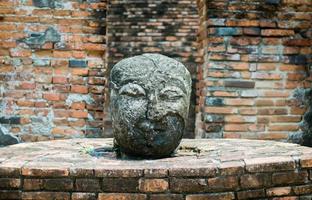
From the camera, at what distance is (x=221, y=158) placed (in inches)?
120

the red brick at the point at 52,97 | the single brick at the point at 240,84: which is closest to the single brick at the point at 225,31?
the single brick at the point at 240,84

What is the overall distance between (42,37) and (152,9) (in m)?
3.80

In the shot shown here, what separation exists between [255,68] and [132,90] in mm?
2377

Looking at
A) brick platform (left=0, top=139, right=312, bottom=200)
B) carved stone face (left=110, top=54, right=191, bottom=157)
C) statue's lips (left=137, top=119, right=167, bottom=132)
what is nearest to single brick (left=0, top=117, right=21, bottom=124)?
carved stone face (left=110, top=54, right=191, bottom=157)

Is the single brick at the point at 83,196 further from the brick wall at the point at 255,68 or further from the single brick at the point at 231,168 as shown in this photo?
the brick wall at the point at 255,68

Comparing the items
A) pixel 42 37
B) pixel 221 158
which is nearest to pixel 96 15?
pixel 42 37

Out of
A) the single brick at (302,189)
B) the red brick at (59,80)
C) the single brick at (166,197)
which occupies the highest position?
the red brick at (59,80)

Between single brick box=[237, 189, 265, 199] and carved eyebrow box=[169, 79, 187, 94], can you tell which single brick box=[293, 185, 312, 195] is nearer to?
single brick box=[237, 189, 265, 199]

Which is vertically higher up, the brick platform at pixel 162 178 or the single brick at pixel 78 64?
the single brick at pixel 78 64

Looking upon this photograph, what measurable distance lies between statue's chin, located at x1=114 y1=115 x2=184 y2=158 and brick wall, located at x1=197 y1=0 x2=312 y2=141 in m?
1.95

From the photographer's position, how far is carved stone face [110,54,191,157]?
328cm

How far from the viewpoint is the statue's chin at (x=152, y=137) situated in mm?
3279

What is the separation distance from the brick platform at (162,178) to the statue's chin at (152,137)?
0.24m

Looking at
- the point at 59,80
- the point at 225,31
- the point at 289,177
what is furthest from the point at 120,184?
the point at 225,31
